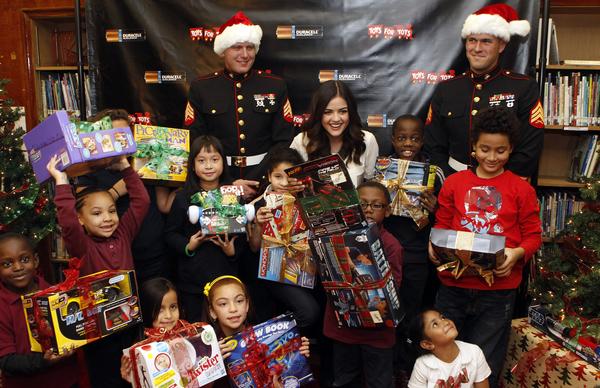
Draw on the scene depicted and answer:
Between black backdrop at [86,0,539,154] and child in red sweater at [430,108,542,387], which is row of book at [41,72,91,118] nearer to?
black backdrop at [86,0,539,154]

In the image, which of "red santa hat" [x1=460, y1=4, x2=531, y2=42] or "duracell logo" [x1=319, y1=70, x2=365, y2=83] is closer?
"red santa hat" [x1=460, y1=4, x2=531, y2=42]

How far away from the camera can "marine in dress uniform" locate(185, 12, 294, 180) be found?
3.82 metres

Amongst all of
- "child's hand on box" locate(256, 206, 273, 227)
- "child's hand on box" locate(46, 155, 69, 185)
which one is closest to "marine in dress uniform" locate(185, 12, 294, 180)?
"child's hand on box" locate(256, 206, 273, 227)

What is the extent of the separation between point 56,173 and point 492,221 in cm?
212

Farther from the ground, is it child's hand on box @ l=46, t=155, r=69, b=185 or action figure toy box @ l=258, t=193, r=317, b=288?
child's hand on box @ l=46, t=155, r=69, b=185

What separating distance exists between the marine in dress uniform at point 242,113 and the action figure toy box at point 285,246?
→ 2.94 ft

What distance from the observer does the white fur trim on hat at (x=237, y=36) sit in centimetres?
371

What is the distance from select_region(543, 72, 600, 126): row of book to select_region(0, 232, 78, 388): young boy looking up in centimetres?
372

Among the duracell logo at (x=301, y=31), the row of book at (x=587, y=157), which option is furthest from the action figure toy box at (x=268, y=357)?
the row of book at (x=587, y=157)

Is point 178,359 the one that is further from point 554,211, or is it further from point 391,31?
point 554,211

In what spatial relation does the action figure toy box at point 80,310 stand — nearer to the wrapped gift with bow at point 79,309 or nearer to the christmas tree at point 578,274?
the wrapped gift with bow at point 79,309

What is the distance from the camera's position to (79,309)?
93.6 inches

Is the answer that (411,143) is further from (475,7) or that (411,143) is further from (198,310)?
(198,310)

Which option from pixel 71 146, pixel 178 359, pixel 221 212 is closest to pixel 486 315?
pixel 221 212
